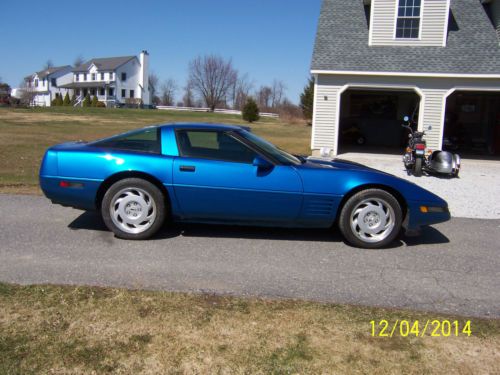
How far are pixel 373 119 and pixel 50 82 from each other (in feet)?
263

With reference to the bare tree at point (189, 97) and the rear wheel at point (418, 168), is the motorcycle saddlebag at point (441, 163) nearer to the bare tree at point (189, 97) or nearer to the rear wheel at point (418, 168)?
the rear wheel at point (418, 168)

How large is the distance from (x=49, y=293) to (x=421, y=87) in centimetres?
1340

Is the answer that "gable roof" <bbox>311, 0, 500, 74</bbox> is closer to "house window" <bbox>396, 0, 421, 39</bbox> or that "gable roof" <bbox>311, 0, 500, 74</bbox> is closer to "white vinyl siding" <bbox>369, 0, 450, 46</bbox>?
"white vinyl siding" <bbox>369, 0, 450, 46</bbox>

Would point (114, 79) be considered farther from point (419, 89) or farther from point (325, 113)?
point (419, 89)

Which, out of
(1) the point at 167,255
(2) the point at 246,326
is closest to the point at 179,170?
(1) the point at 167,255

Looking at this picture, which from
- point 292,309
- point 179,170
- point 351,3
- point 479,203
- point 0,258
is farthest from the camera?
point 351,3

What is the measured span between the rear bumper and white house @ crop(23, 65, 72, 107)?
86456mm

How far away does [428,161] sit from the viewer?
39.6 ft

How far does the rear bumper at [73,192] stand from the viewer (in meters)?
5.27

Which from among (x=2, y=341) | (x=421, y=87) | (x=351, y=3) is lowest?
(x=2, y=341)

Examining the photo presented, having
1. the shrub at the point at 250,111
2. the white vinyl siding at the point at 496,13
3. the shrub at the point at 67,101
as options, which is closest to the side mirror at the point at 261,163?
the white vinyl siding at the point at 496,13

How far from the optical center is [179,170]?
17.1ft

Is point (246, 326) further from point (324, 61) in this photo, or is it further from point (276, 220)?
point (324, 61)

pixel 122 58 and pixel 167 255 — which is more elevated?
pixel 122 58
